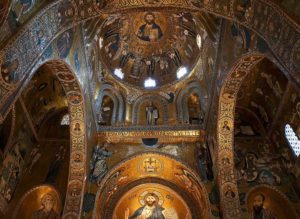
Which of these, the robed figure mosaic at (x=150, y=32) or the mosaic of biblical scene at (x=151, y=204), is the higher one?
the robed figure mosaic at (x=150, y=32)

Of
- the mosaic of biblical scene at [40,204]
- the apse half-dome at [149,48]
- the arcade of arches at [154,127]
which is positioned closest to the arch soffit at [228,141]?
the arcade of arches at [154,127]

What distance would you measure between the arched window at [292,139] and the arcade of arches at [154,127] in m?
0.04

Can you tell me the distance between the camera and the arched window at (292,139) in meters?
12.2

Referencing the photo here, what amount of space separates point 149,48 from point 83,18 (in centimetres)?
862

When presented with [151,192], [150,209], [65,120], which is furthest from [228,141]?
[65,120]

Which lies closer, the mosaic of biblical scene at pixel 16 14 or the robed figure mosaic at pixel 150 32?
the mosaic of biblical scene at pixel 16 14

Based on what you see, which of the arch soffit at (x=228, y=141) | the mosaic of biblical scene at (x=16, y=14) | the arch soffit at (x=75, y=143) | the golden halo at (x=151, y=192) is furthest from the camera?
the golden halo at (x=151, y=192)

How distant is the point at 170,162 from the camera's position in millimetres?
13383

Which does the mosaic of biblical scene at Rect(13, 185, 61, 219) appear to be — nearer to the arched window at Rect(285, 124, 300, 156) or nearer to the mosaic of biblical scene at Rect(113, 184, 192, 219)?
the mosaic of biblical scene at Rect(113, 184, 192, 219)

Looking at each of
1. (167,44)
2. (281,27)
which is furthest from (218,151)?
(167,44)

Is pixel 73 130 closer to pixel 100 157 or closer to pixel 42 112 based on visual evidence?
pixel 100 157

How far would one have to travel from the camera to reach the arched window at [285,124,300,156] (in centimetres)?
1219

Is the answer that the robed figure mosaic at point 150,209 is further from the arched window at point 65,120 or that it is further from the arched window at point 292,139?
the arched window at point 292,139

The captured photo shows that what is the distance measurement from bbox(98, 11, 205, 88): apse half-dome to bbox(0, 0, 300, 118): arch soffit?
652 cm
